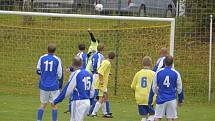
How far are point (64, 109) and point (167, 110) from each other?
5321 millimetres

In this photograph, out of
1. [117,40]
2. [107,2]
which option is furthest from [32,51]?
[107,2]

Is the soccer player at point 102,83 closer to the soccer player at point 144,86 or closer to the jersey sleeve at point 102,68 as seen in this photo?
the jersey sleeve at point 102,68

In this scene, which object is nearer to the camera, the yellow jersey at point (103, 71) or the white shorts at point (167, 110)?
the white shorts at point (167, 110)

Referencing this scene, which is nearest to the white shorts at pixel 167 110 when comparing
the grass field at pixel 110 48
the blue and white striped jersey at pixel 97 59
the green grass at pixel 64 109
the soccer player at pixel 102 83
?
the green grass at pixel 64 109

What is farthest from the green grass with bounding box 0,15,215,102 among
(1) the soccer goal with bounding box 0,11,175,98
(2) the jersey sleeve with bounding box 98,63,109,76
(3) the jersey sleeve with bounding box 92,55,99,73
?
(2) the jersey sleeve with bounding box 98,63,109,76

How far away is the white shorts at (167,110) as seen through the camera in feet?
45.6

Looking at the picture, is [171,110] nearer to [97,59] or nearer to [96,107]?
[96,107]

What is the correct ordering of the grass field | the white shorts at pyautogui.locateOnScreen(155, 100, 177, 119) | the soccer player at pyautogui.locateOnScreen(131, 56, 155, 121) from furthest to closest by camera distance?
the grass field, the soccer player at pyautogui.locateOnScreen(131, 56, 155, 121), the white shorts at pyautogui.locateOnScreen(155, 100, 177, 119)

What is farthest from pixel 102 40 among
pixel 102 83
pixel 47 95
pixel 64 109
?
pixel 47 95

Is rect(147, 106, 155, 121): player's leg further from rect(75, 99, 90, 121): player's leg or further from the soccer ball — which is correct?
the soccer ball

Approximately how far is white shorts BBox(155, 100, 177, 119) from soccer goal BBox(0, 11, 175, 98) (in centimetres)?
752

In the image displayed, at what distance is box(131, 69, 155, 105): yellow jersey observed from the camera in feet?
49.0

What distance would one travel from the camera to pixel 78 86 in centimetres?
1262

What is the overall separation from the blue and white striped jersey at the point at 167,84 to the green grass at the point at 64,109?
3150mm
